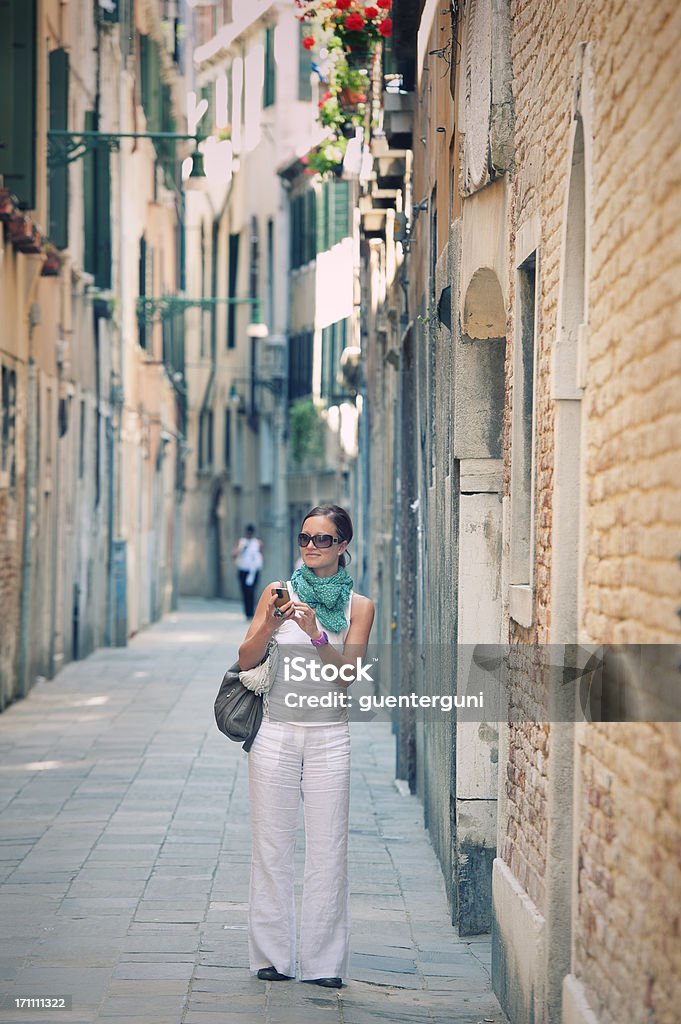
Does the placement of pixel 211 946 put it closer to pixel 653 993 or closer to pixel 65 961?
pixel 65 961

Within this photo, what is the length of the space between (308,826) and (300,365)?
1248 inches

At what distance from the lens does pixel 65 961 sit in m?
7.04

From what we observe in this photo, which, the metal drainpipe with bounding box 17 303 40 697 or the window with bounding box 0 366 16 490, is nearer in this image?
the window with bounding box 0 366 16 490

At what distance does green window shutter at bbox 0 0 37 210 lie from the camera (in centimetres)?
1580

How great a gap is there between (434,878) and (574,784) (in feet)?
11.9

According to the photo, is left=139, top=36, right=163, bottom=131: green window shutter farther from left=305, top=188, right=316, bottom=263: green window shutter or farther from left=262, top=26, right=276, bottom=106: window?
left=262, top=26, right=276, bottom=106: window

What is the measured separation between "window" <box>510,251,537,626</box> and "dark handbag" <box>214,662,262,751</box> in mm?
1017

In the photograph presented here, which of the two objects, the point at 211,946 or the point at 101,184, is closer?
the point at 211,946

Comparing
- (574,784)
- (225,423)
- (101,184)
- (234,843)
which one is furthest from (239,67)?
(574,784)

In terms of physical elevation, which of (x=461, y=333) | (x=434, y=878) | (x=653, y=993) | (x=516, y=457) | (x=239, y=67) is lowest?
(x=434, y=878)

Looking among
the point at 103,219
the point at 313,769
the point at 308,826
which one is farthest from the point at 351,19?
the point at 103,219

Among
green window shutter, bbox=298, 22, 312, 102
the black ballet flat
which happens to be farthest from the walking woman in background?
green window shutter, bbox=298, 22, 312, 102

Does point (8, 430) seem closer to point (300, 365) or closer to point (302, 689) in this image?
point (302, 689)

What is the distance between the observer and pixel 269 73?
40.3m
